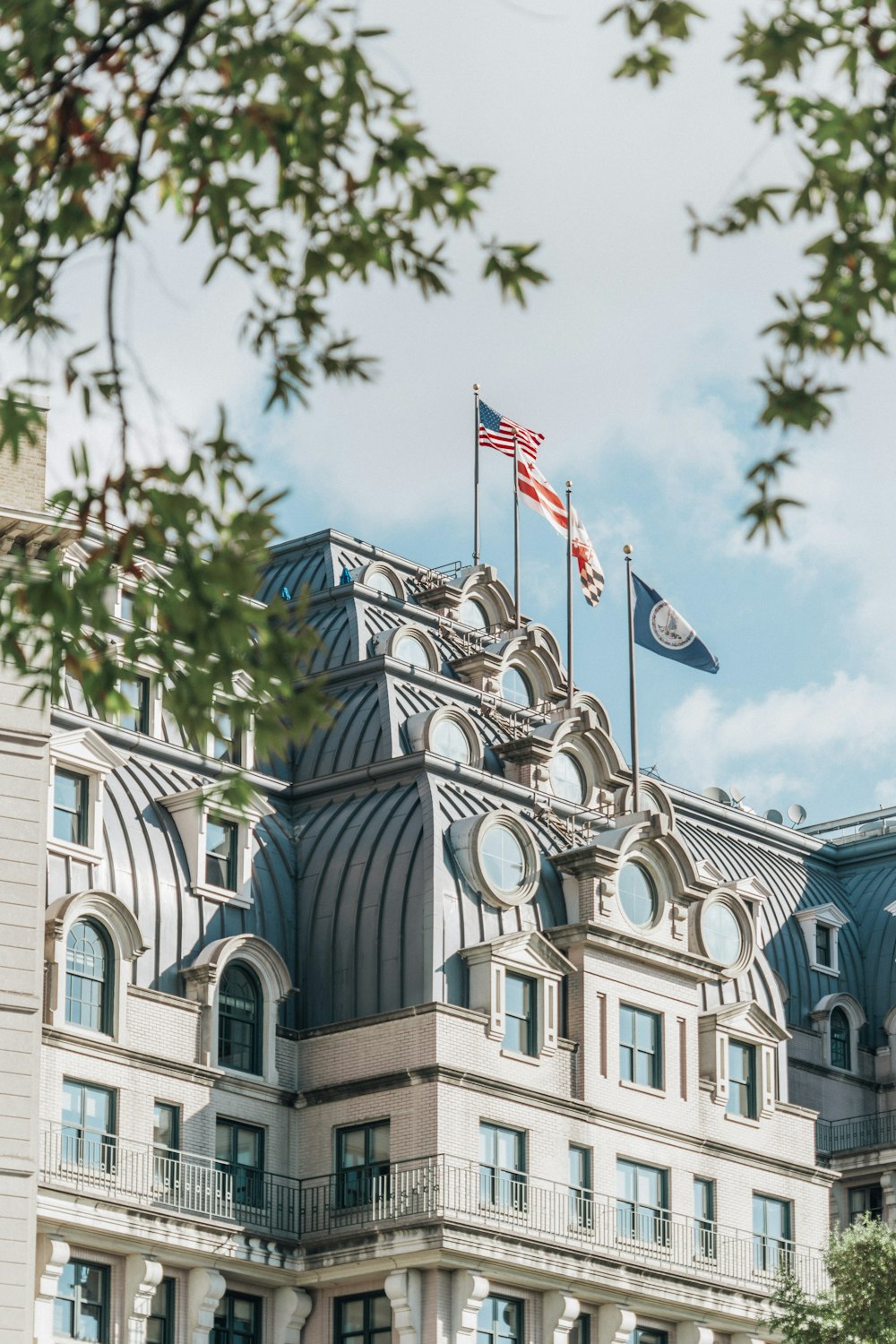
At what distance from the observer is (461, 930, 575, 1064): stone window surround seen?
60.3m

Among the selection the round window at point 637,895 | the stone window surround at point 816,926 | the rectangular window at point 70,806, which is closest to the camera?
the rectangular window at point 70,806

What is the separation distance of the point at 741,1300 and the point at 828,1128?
13.5 meters

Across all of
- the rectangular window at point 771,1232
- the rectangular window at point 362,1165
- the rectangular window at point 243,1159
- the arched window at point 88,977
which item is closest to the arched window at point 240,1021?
the rectangular window at point 243,1159

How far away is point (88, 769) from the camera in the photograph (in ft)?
191

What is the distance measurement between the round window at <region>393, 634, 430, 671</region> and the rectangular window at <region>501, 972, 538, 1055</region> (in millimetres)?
15354

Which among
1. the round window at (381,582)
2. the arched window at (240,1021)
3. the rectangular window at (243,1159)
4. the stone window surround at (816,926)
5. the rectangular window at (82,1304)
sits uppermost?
the round window at (381,582)

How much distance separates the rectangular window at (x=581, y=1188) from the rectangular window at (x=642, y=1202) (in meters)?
1.04

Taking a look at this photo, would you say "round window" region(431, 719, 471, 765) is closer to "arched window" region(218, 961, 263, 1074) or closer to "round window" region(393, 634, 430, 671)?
"round window" region(393, 634, 430, 671)

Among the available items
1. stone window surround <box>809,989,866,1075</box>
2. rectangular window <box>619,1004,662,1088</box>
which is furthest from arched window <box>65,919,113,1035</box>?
stone window surround <box>809,989,866,1075</box>

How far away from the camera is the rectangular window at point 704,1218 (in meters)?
64.2

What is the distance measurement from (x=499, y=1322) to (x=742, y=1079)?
11.6 m

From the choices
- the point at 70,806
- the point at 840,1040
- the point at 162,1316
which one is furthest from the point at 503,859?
the point at 840,1040

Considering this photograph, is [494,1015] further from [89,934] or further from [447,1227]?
[89,934]

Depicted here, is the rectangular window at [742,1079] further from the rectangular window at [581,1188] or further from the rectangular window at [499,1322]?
the rectangular window at [499,1322]
